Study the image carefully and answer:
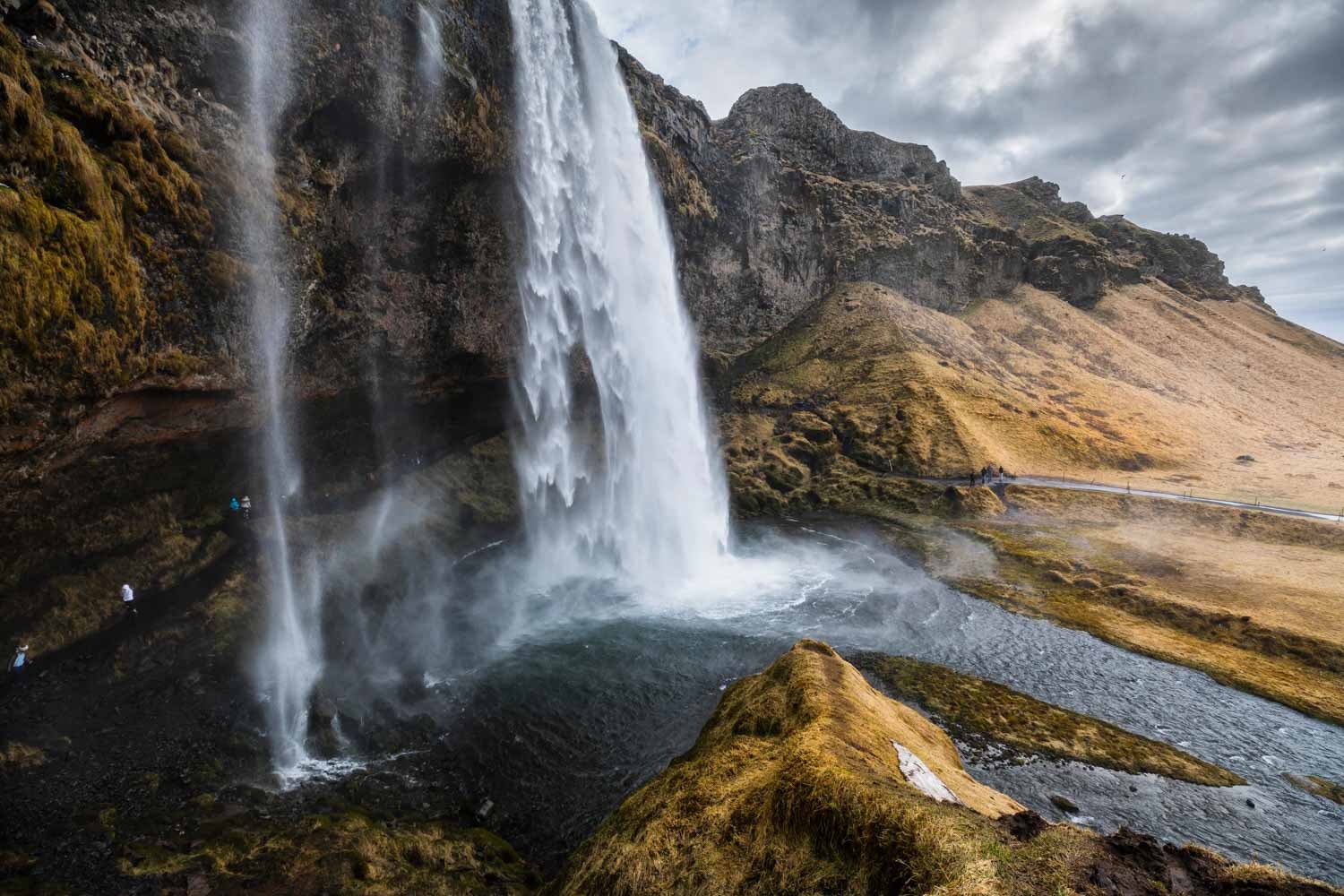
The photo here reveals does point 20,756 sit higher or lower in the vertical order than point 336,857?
higher

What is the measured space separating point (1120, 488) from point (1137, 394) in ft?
110

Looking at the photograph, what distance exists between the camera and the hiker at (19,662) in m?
16.7

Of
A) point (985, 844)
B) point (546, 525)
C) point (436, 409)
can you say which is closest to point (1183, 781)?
point (985, 844)

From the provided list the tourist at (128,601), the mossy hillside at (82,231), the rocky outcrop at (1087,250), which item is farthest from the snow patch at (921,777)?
the rocky outcrop at (1087,250)

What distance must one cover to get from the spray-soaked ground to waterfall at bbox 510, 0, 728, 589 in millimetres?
5522

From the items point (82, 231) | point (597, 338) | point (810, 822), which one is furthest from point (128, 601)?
point (597, 338)

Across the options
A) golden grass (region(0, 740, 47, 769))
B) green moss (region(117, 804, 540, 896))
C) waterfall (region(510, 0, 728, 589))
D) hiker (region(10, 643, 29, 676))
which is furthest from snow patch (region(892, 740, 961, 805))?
hiker (region(10, 643, 29, 676))

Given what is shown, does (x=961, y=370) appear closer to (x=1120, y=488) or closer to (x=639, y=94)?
(x=1120, y=488)

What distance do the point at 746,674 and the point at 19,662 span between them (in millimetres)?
22141

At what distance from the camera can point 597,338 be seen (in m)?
37.2

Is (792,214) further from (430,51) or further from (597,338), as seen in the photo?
(430,51)

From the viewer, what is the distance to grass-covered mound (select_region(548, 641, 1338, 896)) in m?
5.34

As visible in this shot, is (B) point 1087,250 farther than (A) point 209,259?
Yes

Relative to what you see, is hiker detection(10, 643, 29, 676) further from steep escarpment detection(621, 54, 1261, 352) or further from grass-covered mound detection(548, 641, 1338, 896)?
steep escarpment detection(621, 54, 1261, 352)
